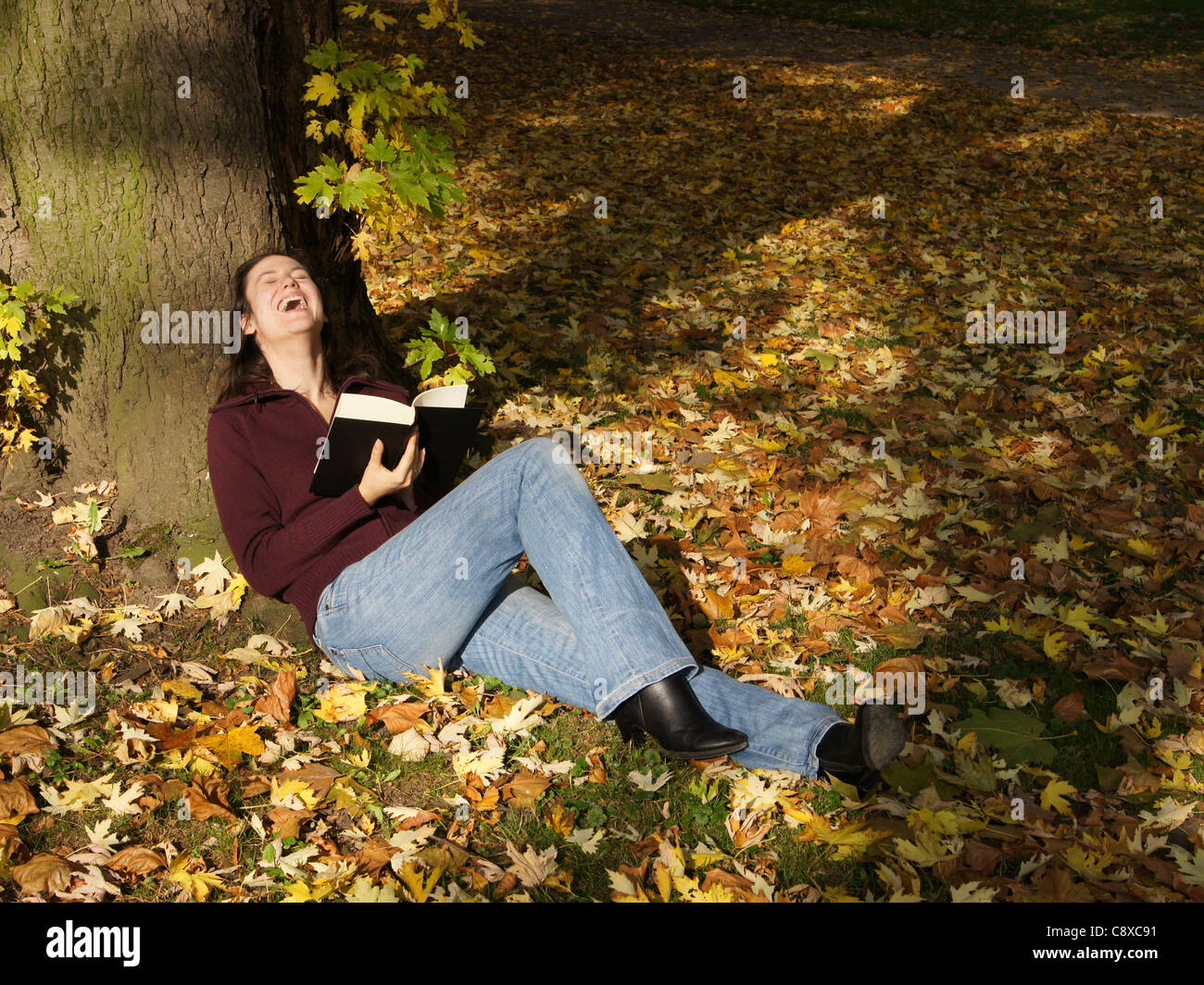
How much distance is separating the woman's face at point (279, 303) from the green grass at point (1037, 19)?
14028 mm

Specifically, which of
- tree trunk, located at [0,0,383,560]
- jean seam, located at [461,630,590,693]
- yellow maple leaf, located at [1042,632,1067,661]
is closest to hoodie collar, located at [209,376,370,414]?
tree trunk, located at [0,0,383,560]

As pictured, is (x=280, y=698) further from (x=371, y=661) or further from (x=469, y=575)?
(x=469, y=575)

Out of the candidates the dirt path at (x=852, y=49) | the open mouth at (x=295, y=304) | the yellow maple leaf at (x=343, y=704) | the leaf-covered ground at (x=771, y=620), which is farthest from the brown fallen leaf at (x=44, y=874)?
the dirt path at (x=852, y=49)

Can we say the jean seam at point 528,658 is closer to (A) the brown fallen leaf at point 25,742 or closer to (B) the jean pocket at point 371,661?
(B) the jean pocket at point 371,661

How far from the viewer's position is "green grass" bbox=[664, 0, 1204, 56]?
13891 millimetres

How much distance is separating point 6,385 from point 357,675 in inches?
61.0

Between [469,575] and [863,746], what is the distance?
3.90 feet

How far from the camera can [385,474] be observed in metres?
2.85

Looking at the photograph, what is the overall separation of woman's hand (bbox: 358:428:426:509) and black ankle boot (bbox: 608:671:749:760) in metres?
0.94

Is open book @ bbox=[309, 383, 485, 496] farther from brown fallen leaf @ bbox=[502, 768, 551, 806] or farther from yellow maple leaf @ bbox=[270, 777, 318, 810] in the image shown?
brown fallen leaf @ bbox=[502, 768, 551, 806]

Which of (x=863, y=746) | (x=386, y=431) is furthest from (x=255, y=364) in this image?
(x=863, y=746)

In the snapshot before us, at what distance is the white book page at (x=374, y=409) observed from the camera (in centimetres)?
280
